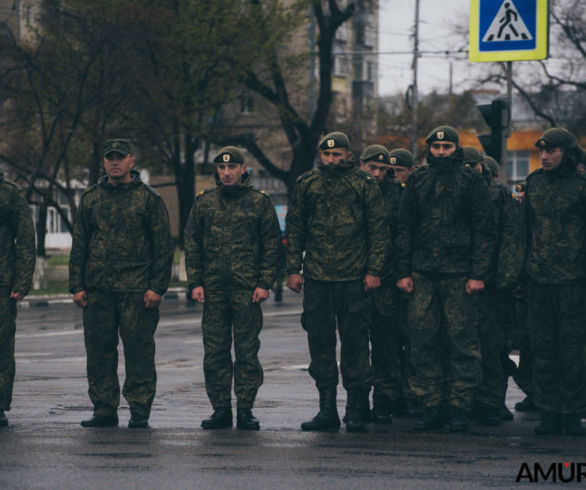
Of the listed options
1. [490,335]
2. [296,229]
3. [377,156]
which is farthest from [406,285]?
[377,156]

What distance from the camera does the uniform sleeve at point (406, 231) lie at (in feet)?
29.2

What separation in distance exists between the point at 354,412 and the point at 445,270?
115cm

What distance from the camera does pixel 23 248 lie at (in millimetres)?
9211

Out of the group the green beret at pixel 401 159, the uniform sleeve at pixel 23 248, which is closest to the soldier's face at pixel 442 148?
the green beret at pixel 401 159

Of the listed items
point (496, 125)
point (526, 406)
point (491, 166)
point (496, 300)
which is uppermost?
point (496, 125)

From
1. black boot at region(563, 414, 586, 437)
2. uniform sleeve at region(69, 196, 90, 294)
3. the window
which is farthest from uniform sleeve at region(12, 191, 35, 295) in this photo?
the window

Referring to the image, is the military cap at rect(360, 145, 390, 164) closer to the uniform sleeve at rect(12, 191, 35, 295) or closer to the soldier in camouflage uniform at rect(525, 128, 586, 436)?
the soldier in camouflage uniform at rect(525, 128, 586, 436)

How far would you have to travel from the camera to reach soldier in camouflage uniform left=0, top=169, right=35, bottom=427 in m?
9.14

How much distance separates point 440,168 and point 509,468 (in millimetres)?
2487

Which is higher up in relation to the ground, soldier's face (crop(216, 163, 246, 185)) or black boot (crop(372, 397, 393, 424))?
soldier's face (crop(216, 163, 246, 185))

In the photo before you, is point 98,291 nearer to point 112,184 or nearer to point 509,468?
point 112,184

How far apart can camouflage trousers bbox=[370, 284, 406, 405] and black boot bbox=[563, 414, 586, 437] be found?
136 cm

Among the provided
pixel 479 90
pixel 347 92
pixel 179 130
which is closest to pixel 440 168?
pixel 179 130

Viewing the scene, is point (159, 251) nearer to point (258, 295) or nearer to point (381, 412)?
point (258, 295)
